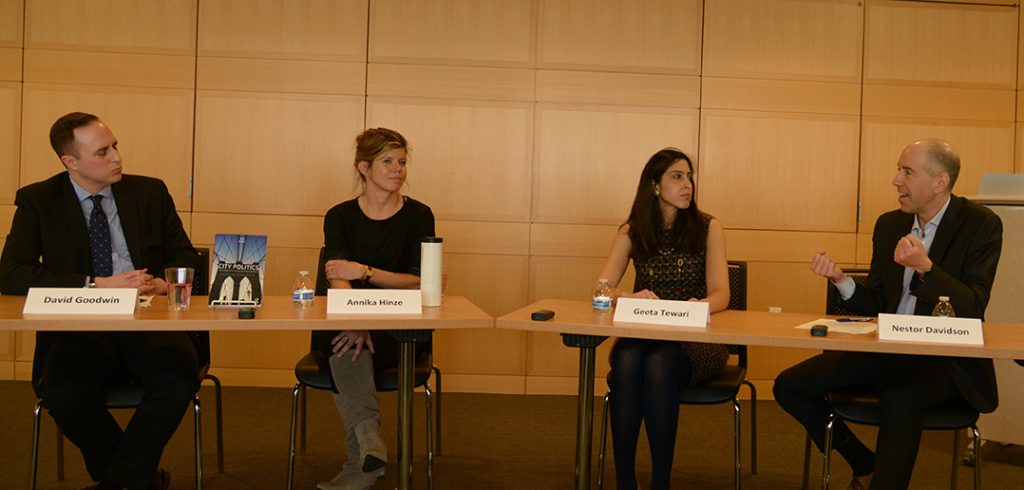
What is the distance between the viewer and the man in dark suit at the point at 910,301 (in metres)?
3.00

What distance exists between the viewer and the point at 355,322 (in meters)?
2.74

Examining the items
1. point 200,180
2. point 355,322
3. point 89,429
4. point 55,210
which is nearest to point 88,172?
point 55,210

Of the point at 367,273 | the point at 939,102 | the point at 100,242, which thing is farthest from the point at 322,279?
the point at 939,102

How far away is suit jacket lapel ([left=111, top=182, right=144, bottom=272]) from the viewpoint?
11.4 feet

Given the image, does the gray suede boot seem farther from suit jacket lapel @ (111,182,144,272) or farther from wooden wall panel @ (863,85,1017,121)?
wooden wall panel @ (863,85,1017,121)

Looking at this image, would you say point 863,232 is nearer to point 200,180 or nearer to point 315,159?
point 315,159

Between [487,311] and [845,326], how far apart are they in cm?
306

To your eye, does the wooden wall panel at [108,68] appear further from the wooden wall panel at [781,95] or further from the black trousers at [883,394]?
the black trousers at [883,394]

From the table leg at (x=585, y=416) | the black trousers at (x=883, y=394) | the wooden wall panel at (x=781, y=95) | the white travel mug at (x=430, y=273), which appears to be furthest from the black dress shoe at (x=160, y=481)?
the wooden wall panel at (x=781, y=95)

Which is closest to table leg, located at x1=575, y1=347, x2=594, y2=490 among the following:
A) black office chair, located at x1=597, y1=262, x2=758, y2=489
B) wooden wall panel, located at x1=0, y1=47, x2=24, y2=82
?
black office chair, located at x1=597, y1=262, x2=758, y2=489

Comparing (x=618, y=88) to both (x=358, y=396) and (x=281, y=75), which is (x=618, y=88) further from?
(x=358, y=396)

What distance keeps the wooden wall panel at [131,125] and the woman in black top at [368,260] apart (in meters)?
2.21

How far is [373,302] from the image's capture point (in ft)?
9.57

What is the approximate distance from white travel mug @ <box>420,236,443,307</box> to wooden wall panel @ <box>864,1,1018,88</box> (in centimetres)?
391
